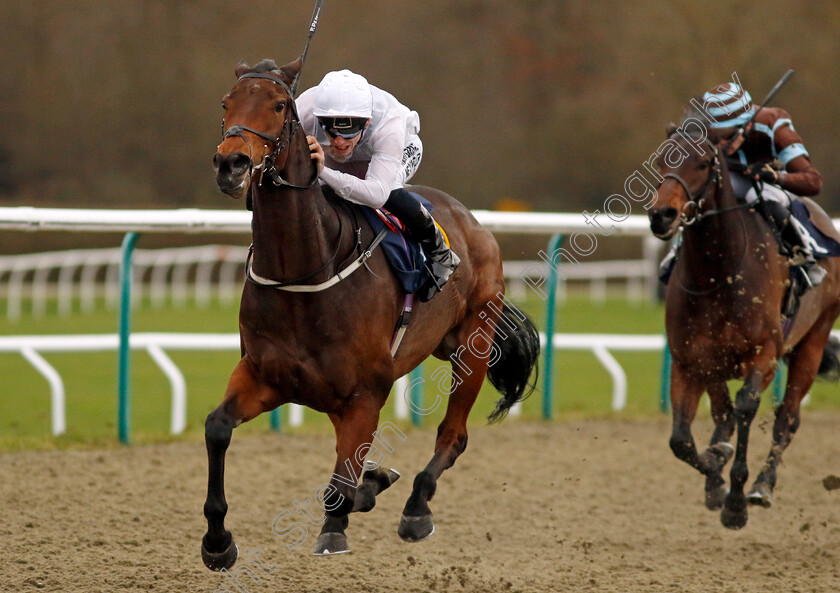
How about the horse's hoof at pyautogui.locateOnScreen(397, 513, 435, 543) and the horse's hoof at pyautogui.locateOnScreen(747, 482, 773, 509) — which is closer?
the horse's hoof at pyautogui.locateOnScreen(397, 513, 435, 543)

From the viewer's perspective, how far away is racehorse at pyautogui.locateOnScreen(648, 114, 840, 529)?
5.09 m

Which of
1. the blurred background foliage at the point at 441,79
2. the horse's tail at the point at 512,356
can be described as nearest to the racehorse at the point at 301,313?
the horse's tail at the point at 512,356

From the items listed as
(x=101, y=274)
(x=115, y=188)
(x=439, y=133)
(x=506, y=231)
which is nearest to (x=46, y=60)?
(x=115, y=188)

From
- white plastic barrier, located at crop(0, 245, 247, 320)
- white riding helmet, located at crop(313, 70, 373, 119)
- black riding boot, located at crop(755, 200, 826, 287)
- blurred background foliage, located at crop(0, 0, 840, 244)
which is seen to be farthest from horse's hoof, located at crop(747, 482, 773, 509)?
blurred background foliage, located at crop(0, 0, 840, 244)

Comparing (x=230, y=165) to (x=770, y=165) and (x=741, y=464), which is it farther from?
(x=770, y=165)

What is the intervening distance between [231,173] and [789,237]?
11.0ft

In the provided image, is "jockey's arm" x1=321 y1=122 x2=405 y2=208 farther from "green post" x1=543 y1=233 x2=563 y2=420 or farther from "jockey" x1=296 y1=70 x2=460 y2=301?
"green post" x1=543 y1=233 x2=563 y2=420

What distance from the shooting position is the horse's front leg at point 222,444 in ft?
12.1

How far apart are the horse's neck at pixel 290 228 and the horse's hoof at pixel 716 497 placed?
2612 millimetres

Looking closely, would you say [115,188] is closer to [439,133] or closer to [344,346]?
[439,133]

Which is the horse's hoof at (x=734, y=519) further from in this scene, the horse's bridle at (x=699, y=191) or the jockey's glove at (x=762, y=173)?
the jockey's glove at (x=762, y=173)

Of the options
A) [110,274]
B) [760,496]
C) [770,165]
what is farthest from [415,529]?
[110,274]

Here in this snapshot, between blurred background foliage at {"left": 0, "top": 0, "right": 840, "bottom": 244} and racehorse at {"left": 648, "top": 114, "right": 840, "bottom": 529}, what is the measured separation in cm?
1321

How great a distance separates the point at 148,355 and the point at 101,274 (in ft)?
17.9
